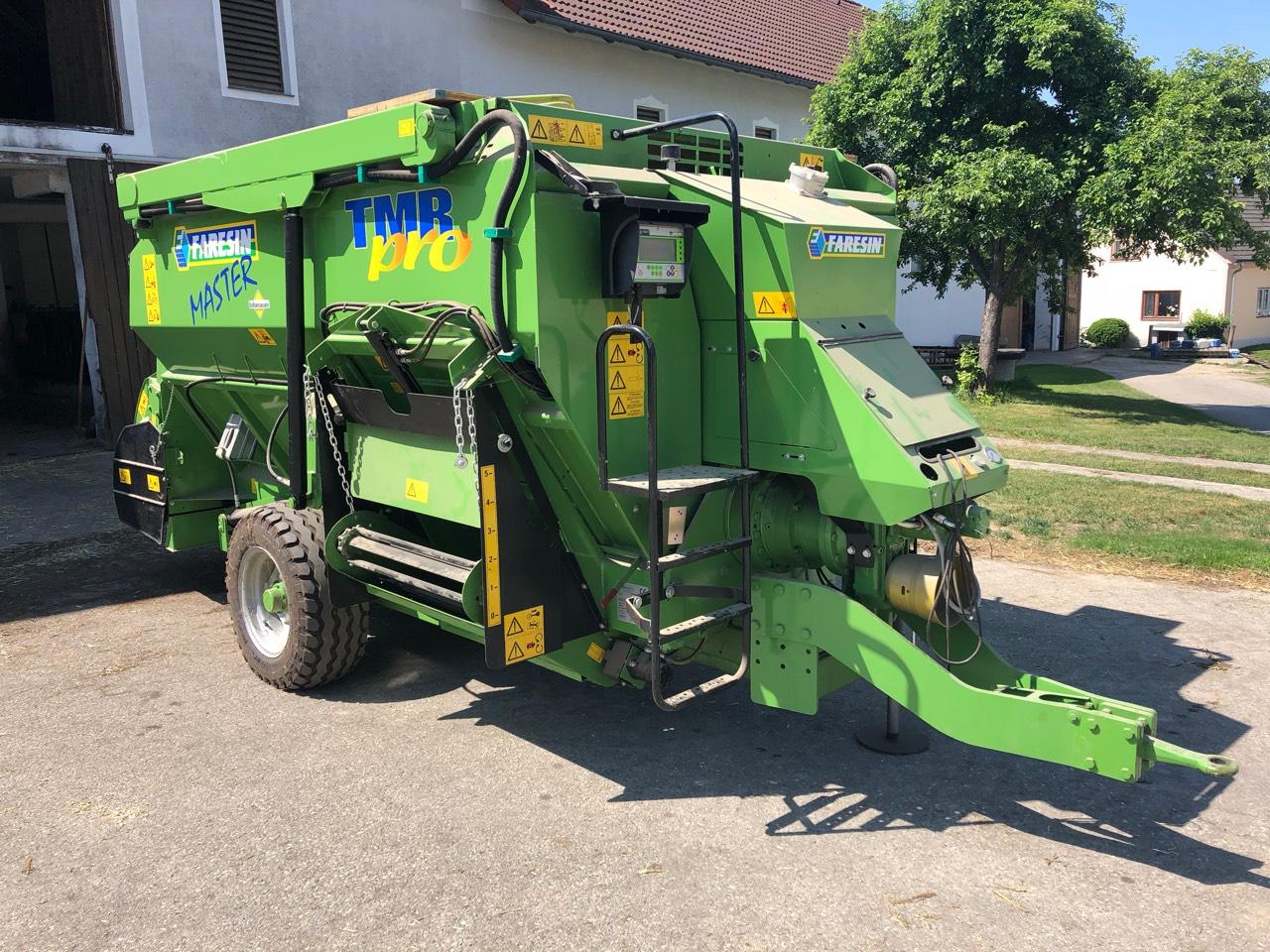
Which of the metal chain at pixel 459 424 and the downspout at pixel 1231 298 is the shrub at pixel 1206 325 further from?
the metal chain at pixel 459 424

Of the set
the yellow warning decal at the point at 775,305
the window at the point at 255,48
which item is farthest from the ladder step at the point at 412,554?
the window at the point at 255,48

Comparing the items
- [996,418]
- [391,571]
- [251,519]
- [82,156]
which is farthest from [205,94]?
[996,418]

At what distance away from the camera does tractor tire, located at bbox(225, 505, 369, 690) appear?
5.11 meters

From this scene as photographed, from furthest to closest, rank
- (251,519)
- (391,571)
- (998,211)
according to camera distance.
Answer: (998,211), (251,519), (391,571)

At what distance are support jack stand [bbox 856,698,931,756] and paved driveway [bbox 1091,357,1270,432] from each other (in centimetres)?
1329

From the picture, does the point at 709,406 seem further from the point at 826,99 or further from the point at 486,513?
the point at 826,99

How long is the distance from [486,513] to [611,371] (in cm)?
77

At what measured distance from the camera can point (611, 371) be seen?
405 centimetres

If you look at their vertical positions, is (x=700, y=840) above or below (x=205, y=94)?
below

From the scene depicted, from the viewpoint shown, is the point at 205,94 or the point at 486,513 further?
the point at 205,94

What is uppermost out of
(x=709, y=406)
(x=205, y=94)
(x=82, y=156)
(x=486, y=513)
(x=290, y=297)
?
(x=205, y=94)

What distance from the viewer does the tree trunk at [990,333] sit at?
18.2 m

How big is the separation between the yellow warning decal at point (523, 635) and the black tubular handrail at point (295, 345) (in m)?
1.71

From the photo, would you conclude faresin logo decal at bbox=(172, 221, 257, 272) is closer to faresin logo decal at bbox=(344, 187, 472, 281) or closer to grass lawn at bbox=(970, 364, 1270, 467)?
faresin logo decal at bbox=(344, 187, 472, 281)
